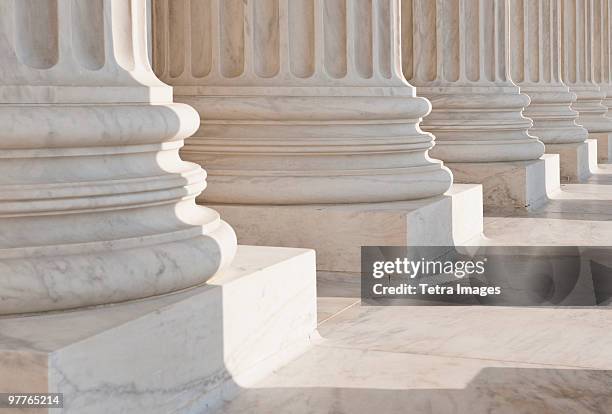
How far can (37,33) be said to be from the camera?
14273 millimetres

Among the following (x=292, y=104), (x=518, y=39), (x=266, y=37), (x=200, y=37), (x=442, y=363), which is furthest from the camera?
(x=518, y=39)

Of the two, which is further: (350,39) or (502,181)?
(502,181)

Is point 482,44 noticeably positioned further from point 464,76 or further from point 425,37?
point 425,37

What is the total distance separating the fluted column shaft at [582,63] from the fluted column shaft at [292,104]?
37.8 metres

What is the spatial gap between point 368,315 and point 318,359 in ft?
11.6

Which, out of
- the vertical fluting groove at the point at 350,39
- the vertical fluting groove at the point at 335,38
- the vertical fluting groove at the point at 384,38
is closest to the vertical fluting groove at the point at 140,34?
the vertical fluting groove at the point at 335,38

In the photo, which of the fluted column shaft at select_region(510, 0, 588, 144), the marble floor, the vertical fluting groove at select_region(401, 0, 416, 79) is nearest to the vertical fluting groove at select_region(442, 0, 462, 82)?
the vertical fluting groove at select_region(401, 0, 416, 79)

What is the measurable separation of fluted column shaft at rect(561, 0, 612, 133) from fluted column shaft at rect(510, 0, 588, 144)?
1032cm

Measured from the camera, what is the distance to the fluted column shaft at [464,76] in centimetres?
3766

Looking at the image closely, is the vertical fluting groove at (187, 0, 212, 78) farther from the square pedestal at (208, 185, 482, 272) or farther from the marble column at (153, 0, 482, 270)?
the square pedestal at (208, 185, 482, 272)

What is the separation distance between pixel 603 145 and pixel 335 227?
142ft

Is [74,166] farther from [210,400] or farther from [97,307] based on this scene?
[210,400]

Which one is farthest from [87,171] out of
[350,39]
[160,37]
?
[160,37]

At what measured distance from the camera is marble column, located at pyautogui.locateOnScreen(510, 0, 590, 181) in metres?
48.8
